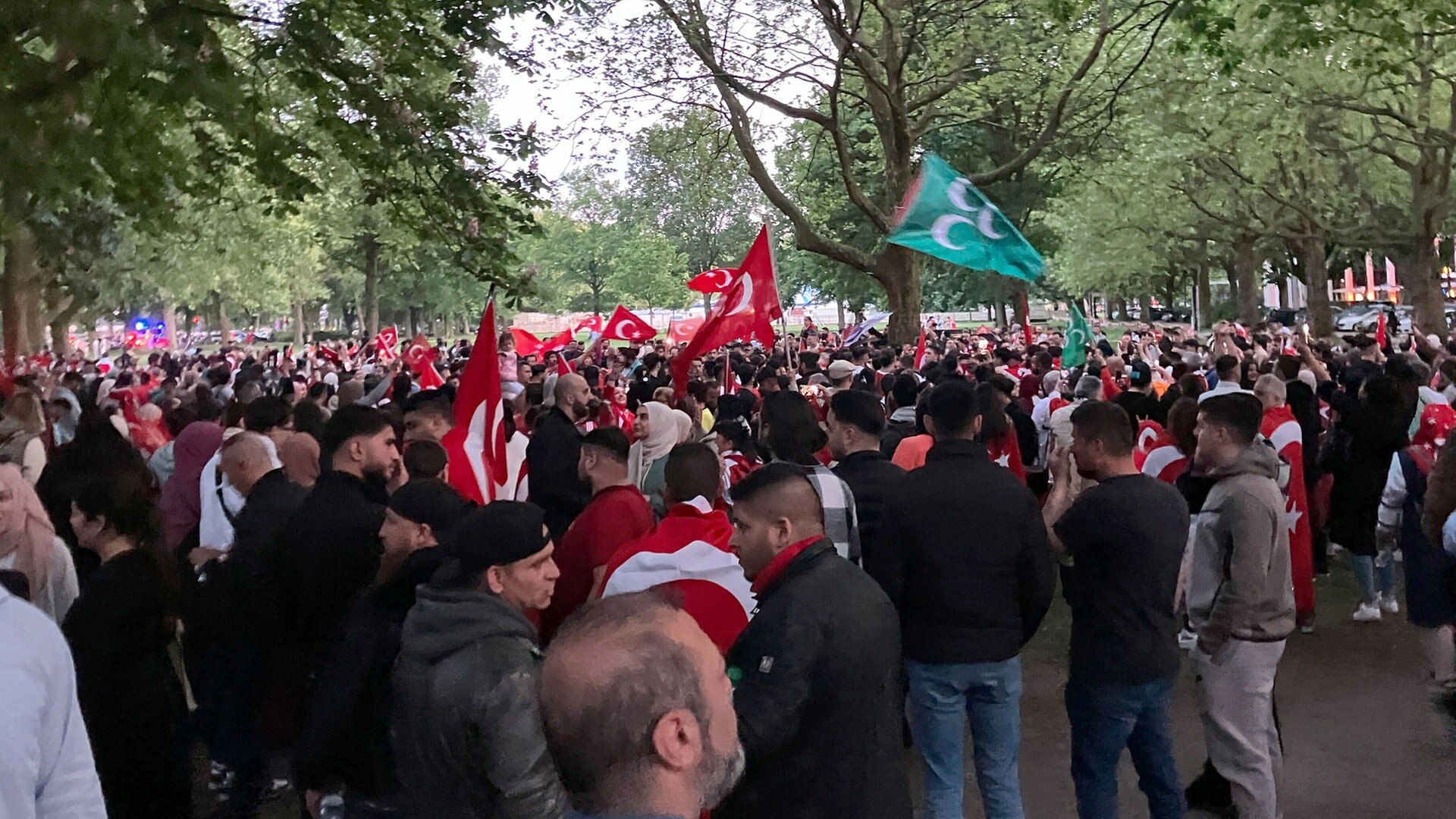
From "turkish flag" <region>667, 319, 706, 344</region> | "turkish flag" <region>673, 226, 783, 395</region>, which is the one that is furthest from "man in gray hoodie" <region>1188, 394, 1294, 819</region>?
"turkish flag" <region>667, 319, 706, 344</region>

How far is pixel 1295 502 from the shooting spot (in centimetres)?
809

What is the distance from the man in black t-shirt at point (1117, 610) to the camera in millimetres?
5086

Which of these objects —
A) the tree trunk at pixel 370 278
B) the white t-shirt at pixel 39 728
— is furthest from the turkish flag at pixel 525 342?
the tree trunk at pixel 370 278

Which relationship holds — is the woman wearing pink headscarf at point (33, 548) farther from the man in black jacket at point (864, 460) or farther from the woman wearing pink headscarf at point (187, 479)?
the man in black jacket at point (864, 460)

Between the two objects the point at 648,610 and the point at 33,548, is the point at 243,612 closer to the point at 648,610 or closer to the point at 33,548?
the point at 33,548

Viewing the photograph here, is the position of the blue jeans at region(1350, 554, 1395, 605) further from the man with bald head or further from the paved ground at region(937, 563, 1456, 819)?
the man with bald head

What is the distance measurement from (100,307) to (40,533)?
158 ft

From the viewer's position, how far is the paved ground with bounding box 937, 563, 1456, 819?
6.32 meters

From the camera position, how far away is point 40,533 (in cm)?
509

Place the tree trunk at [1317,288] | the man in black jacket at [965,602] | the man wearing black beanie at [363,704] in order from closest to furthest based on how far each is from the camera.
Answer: the man wearing black beanie at [363,704] → the man in black jacket at [965,602] → the tree trunk at [1317,288]

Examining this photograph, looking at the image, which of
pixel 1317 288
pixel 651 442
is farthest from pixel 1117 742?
pixel 1317 288

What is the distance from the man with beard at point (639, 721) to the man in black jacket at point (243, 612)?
11.1ft

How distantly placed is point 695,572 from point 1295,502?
5.12 meters

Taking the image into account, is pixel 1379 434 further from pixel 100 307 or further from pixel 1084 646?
pixel 100 307
